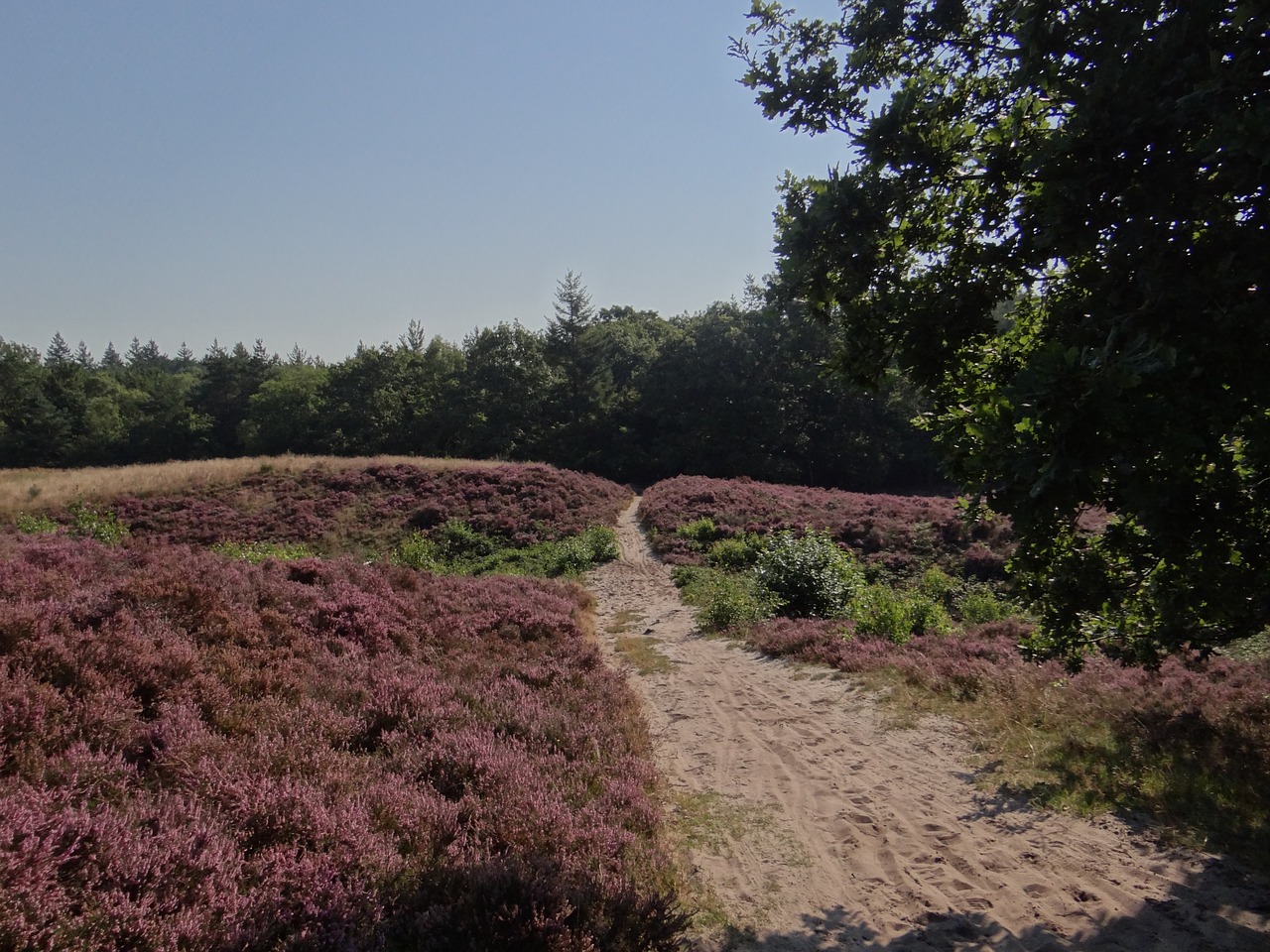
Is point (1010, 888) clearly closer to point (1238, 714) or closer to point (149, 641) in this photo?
point (1238, 714)

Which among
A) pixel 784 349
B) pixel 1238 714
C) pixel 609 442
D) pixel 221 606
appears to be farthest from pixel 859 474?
pixel 221 606

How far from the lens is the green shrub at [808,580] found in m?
13.9

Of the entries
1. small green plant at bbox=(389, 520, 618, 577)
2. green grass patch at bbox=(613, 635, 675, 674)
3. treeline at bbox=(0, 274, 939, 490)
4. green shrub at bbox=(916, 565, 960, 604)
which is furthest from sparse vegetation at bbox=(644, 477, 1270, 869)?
treeline at bbox=(0, 274, 939, 490)

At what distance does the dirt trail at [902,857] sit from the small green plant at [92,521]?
54.1 feet

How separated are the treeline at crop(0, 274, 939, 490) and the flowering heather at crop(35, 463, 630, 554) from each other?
19.8 m

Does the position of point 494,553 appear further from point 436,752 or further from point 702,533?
point 436,752

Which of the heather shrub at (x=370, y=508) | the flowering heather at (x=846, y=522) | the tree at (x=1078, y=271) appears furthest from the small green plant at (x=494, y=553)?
the tree at (x=1078, y=271)

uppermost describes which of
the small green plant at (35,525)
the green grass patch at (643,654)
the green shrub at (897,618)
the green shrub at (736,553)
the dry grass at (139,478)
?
the dry grass at (139,478)

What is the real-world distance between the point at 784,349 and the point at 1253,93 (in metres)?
47.7

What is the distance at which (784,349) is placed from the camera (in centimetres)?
4991

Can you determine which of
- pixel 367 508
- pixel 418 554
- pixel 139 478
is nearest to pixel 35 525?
pixel 139 478

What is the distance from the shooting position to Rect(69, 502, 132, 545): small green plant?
17.4 m

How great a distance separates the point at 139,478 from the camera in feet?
91.5

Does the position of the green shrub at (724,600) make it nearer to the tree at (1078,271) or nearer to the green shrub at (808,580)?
the green shrub at (808,580)
